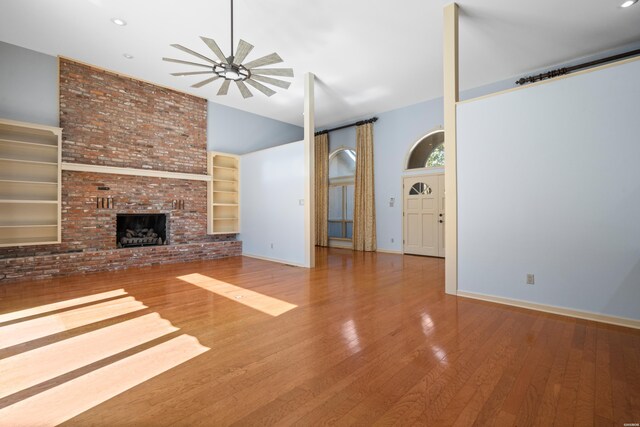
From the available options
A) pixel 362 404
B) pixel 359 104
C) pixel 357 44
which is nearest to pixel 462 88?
pixel 359 104

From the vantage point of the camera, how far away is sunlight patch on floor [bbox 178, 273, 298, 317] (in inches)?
142

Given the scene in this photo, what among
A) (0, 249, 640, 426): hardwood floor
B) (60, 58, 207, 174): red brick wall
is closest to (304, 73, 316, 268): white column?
(0, 249, 640, 426): hardwood floor

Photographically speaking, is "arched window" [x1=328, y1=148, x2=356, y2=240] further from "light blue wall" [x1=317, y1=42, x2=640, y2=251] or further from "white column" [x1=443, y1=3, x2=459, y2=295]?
"white column" [x1=443, y1=3, x2=459, y2=295]

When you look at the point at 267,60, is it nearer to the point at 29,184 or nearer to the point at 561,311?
the point at 561,311

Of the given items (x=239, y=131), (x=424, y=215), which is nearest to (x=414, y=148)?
(x=424, y=215)

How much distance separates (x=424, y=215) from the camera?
790cm

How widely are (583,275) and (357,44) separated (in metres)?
4.66

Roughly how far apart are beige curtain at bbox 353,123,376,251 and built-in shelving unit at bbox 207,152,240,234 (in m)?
3.46

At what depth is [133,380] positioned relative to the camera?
6.71 ft

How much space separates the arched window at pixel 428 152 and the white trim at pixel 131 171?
17.7ft

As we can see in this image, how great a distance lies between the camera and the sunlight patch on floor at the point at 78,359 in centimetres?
178

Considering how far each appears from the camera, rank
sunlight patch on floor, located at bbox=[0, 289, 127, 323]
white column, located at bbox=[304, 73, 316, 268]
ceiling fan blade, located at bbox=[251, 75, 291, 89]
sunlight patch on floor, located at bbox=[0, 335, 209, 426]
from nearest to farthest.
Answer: sunlight patch on floor, located at bbox=[0, 335, 209, 426] < sunlight patch on floor, located at bbox=[0, 289, 127, 323] < ceiling fan blade, located at bbox=[251, 75, 291, 89] < white column, located at bbox=[304, 73, 316, 268]

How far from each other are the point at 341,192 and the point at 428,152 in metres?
3.06

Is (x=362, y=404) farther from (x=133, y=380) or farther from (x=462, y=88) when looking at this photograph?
(x=462, y=88)
